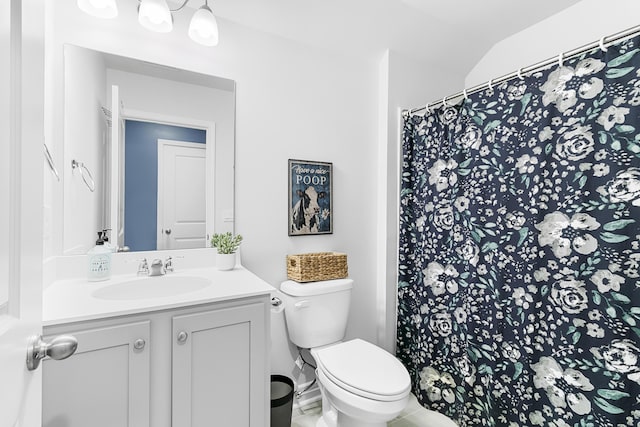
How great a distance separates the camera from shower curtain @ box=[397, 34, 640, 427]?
3.90ft

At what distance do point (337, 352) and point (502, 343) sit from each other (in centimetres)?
82

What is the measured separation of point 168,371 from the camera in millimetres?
1133

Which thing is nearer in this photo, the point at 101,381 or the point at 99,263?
the point at 101,381

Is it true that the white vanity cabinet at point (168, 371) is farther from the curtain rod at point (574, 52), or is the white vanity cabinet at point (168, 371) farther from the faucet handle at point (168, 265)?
the curtain rod at point (574, 52)

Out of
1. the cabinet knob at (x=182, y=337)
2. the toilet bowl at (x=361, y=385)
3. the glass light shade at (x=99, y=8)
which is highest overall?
the glass light shade at (x=99, y=8)

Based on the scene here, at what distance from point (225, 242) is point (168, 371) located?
65 centimetres

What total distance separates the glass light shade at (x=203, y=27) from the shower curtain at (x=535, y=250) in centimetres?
133

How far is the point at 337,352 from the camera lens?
5.29ft

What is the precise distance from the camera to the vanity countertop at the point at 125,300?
102cm

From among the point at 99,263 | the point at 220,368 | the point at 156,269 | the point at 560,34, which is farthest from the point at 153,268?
the point at 560,34

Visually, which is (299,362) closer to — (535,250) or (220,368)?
(220,368)

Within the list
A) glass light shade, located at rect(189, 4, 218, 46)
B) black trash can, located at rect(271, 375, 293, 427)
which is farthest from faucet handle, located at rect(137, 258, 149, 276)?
glass light shade, located at rect(189, 4, 218, 46)

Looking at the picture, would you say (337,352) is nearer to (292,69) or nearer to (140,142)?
(140,142)

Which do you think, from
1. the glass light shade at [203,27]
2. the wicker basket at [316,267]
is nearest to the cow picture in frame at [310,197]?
the wicker basket at [316,267]
